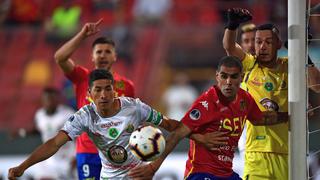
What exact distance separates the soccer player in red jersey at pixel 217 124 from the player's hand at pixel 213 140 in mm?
12

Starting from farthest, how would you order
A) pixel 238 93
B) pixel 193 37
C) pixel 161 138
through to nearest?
pixel 193 37 < pixel 238 93 < pixel 161 138

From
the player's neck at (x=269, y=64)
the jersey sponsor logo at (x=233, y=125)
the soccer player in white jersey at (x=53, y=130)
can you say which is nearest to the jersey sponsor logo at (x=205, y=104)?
the jersey sponsor logo at (x=233, y=125)

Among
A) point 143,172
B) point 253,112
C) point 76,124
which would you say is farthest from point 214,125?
point 76,124

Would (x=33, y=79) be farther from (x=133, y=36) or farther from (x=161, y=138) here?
(x=161, y=138)

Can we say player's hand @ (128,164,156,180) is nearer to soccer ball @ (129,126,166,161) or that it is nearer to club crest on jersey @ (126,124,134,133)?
soccer ball @ (129,126,166,161)

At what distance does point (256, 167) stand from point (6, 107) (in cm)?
890

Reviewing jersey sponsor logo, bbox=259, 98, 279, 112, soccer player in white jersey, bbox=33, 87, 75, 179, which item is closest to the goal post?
jersey sponsor logo, bbox=259, 98, 279, 112

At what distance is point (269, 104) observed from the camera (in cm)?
700

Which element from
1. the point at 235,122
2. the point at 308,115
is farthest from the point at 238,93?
the point at 308,115

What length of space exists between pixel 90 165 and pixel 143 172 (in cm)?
171

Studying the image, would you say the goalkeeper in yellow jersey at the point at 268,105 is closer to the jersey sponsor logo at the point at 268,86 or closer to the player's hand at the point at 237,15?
the jersey sponsor logo at the point at 268,86

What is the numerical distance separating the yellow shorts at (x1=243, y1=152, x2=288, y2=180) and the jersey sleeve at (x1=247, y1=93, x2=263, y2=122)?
452 millimetres

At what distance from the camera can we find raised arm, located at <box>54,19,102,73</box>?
24.2ft

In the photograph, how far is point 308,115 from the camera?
7031mm
